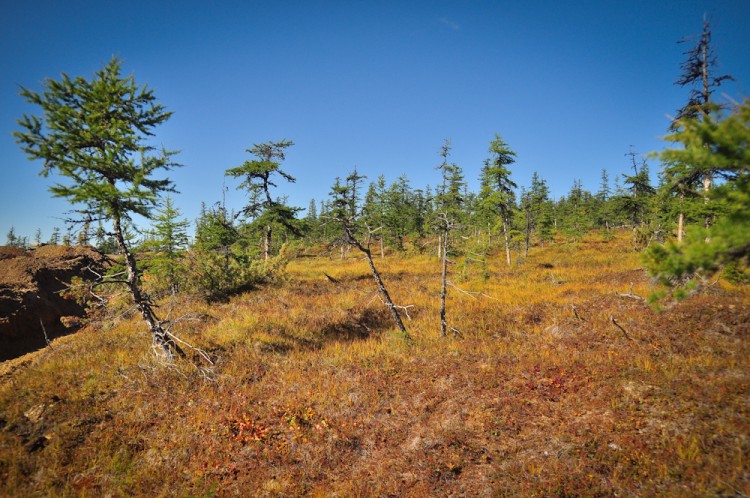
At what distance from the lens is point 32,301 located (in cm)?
1518

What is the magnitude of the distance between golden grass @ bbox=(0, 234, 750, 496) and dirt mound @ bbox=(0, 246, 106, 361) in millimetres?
5541

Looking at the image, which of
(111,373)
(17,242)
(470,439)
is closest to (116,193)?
(111,373)

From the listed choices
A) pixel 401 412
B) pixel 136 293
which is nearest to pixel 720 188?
pixel 401 412

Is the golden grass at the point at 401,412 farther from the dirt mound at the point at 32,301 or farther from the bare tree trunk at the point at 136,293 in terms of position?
the dirt mound at the point at 32,301

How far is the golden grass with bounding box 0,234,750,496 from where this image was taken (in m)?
5.25

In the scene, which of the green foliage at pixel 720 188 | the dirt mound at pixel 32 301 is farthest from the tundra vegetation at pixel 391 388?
the dirt mound at pixel 32 301

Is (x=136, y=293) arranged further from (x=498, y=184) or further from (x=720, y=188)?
(x=498, y=184)

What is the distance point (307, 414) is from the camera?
7398 mm

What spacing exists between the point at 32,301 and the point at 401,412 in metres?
19.7

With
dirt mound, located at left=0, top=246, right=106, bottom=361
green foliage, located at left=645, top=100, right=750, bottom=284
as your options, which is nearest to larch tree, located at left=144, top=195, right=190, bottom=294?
dirt mound, located at left=0, top=246, right=106, bottom=361

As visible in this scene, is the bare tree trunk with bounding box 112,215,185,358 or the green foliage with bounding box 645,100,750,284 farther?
the bare tree trunk with bounding box 112,215,185,358

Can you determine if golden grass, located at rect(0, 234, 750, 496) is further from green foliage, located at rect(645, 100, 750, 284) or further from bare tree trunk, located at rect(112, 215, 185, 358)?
green foliage, located at rect(645, 100, 750, 284)

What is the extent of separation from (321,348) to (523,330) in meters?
8.00

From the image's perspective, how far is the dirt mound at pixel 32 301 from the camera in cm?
1357
